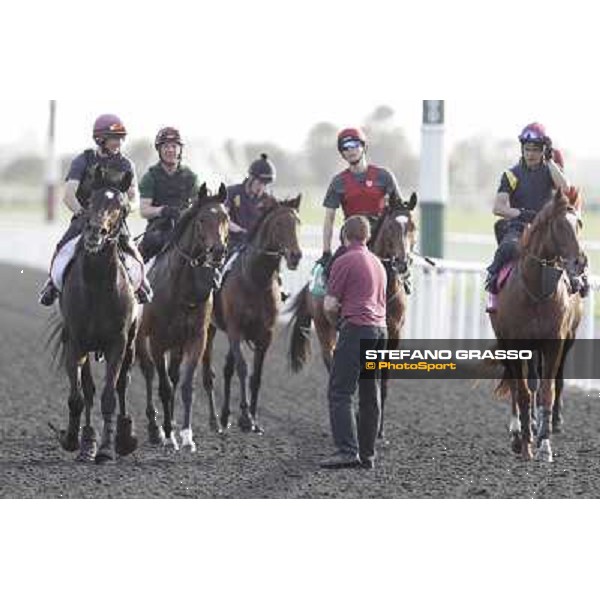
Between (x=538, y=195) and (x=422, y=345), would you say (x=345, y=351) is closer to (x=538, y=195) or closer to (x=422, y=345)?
(x=538, y=195)

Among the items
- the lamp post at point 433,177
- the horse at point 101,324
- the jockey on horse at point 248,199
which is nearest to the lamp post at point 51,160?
the lamp post at point 433,177

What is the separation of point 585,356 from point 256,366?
435 centimetres

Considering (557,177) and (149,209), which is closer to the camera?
(557,177)

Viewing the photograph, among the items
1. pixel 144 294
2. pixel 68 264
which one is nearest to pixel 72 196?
pixel 68 264

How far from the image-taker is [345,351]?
9.21m

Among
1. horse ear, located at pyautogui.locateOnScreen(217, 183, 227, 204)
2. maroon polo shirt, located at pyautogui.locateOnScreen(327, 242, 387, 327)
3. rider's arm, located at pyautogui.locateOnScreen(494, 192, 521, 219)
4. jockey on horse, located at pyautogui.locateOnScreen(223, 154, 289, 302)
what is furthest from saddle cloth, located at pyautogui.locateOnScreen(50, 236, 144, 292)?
rider's arm, located at pyautogui.locateOnScreen(494, 192, 521, 219)

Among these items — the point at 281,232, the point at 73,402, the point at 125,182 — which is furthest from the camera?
the point at 281,232

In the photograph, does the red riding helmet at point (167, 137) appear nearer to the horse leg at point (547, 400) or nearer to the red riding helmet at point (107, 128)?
the red riding helmet at point (107, 128)

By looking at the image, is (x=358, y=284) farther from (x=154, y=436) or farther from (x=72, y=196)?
(x=154, y=436)

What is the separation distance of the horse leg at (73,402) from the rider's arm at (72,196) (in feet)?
3.00

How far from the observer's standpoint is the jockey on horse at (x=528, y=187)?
10039 mm

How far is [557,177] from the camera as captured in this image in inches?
398

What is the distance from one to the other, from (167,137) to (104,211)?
1.97 meters

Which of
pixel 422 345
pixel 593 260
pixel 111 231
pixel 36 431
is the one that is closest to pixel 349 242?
pixel 111 231
